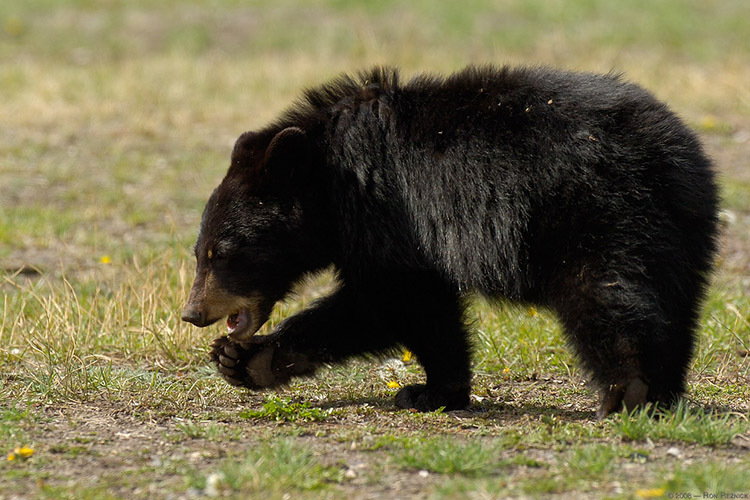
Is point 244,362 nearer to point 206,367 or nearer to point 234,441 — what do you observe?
point 206,367

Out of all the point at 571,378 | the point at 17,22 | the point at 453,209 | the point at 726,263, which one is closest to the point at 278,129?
the point at 453,209

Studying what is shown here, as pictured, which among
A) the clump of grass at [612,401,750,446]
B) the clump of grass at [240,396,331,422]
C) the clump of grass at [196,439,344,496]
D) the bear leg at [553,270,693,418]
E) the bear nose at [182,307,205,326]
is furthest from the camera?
the bear nose at [182,307,205,326]

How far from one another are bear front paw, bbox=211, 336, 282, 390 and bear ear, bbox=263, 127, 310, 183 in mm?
878

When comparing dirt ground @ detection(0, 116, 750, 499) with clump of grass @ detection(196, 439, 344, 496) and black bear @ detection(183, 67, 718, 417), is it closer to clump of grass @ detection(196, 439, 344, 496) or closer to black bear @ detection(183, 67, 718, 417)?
clump of grass @ detection(196, 439, 344, 496)

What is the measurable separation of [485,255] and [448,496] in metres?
1.47

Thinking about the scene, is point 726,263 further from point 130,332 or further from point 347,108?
point 130,332

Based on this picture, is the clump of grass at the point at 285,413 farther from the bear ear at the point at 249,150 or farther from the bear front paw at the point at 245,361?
the bear ear at the point at 249,150

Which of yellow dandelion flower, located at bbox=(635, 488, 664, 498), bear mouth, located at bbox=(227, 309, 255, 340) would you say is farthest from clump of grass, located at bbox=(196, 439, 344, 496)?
bear mouth, located at bbox=(227, 309, 255, 340)

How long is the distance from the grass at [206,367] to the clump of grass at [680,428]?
0.03 feet

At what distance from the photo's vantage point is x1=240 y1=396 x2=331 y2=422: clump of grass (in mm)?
4793

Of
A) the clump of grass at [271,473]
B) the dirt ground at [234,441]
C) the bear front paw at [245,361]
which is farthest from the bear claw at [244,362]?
the clump of grass at [271,473]

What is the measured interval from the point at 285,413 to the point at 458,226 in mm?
1216

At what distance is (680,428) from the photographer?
13.9ft

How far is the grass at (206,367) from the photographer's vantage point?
3.84 meters
